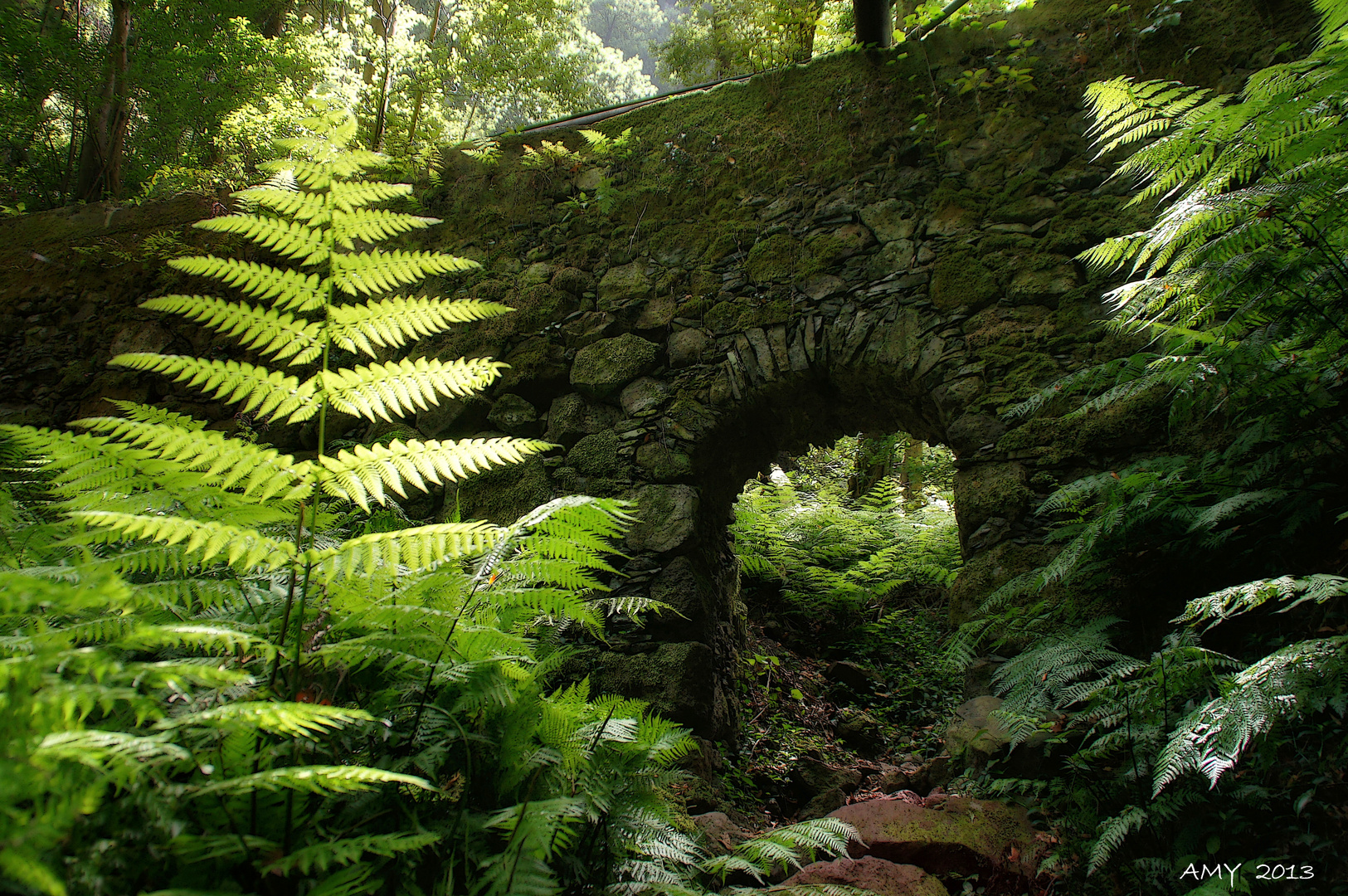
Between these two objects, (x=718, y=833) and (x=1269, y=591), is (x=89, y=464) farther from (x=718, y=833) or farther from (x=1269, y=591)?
(x=1269, y=591)

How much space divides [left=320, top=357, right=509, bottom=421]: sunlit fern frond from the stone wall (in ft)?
7.92

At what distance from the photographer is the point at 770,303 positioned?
3.78m

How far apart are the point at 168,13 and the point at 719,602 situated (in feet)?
23.3

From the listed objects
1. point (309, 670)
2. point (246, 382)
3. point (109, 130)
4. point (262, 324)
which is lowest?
point (309, 670)

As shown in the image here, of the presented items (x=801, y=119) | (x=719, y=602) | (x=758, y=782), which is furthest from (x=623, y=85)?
(x=758, y=782)

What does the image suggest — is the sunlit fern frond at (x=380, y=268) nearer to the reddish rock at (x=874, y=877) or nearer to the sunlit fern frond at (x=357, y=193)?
the sunlit fern frond at (x=357, y=193)

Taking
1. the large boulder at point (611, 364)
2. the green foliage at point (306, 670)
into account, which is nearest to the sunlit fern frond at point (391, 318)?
the green foliage at point (306, 670)

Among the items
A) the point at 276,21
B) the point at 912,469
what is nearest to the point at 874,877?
the point at 912,469

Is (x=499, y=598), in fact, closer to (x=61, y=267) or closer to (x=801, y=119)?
(x=801, y=119)

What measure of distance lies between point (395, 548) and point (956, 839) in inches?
73.1

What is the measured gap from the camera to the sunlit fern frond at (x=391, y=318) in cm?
110

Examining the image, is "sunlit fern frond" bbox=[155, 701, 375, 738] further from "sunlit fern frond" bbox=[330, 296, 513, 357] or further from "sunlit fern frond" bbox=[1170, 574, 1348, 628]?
"sunlit fern frond" bbox=[1170, 574, 1348, 628]

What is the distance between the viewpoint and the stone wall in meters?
3.17

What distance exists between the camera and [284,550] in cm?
84
